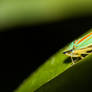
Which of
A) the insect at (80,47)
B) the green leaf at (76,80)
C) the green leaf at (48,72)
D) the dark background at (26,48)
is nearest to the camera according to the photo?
the green leaf at (76,80)

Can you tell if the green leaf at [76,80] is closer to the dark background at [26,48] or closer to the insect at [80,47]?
the insect at [80,47]

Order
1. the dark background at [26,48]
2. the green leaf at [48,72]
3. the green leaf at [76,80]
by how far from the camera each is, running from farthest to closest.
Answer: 1. the dark background at [26,48]
2. the green leaf at [48,72]
3. the green leaf at [76,80]

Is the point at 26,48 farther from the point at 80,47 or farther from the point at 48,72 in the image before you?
the point at 48,72

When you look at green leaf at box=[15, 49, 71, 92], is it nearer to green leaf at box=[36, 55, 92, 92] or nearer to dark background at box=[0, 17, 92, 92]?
green leaf at box=[36, 55, 92, 92]

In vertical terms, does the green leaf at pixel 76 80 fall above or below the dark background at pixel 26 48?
below

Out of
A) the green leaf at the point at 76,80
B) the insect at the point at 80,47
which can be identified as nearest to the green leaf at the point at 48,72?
the insect at the point at 80,47

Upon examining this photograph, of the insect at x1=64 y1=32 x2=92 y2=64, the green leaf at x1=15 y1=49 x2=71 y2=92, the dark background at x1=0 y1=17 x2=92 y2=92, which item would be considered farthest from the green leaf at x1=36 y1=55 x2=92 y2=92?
the dark background at x1=0 y1=17 x2=92 y2=92

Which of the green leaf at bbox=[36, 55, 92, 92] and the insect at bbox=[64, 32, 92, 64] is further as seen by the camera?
the insect at bbox=[64, 32, 92, 64]
